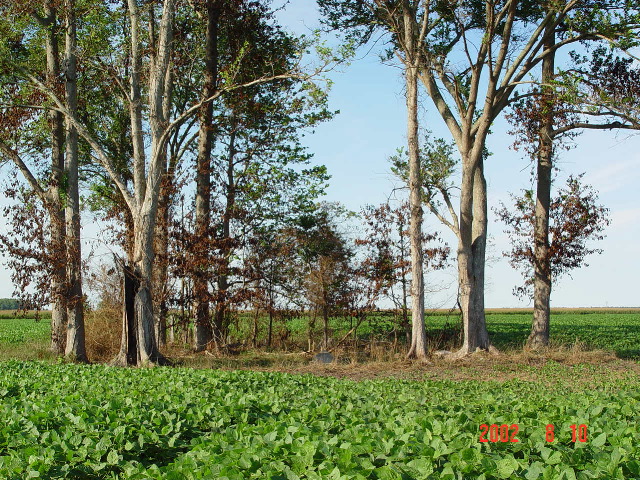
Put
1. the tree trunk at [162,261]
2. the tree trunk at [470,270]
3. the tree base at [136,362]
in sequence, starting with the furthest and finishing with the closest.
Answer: the tree trunk at [162,261]
the tree trunk at [470,270]
the tree base at [136,362]

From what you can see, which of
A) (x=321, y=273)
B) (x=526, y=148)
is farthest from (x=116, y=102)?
(x=526, y=148)

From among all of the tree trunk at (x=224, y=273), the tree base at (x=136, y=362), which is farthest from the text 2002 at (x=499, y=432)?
the tree trunk at (x=224, y=273)

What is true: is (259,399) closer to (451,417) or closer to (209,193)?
(451,417)

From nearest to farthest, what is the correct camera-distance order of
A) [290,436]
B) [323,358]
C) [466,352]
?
1. [290,436]
2. [466,352]
3. [323,358]

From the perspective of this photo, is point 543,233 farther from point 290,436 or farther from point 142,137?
point 290,436

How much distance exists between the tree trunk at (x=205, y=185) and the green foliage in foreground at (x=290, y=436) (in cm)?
1039

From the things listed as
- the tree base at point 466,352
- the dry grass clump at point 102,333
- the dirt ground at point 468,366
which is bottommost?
the dirt ground at point 468,366

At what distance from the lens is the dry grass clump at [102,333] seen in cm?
1903

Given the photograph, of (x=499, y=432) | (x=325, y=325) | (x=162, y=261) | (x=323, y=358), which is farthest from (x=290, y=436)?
(x=325, y=325)

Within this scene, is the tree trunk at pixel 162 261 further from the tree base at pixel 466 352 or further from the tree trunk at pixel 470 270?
the tree trunk at pixel 470 270

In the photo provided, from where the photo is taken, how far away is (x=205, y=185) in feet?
67.5

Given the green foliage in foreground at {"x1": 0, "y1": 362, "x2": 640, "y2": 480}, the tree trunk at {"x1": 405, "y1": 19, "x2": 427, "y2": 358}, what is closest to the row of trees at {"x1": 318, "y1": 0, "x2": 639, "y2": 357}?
the tree trunk at {"x1": 405, "y1": 19, "x2": 427, "y2": 358}
